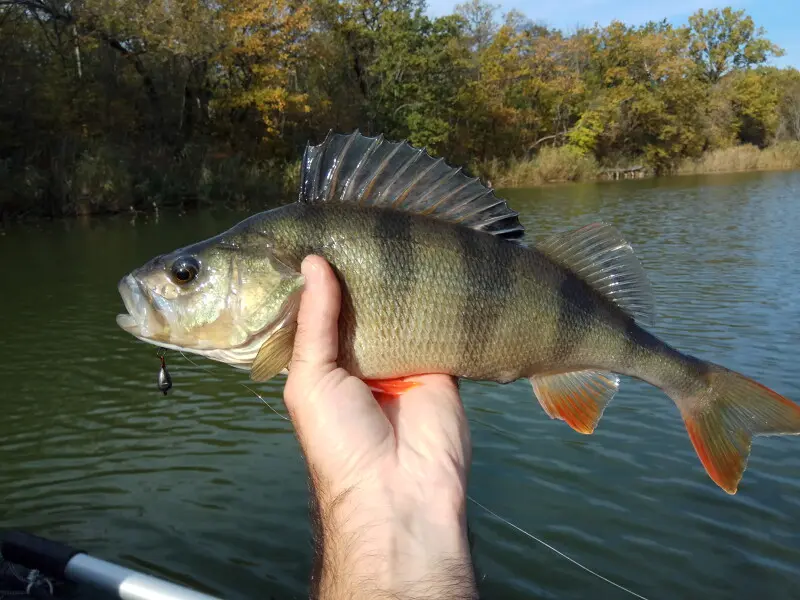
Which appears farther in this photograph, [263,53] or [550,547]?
[263,53]

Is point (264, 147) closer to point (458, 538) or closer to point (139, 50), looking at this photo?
point (139, 50)

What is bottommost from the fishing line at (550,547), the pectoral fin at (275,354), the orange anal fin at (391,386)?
the fishing line at (550,547)

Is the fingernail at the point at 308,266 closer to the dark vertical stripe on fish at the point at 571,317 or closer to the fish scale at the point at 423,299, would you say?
the fish scale at the point at 423,299

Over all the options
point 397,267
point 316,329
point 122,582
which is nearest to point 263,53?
point 122,582

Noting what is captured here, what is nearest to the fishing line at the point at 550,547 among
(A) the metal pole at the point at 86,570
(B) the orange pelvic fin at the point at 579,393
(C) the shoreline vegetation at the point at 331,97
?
(B) the orange pelvic fin at the point at 579,393

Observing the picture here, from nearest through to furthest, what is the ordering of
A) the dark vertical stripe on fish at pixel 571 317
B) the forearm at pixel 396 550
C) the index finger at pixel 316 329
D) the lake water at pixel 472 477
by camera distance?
the forearm at pixel 396 550
the index finger at pixel 316 329
the dark vertical stripe on fish at pixel 571 317
the lake water at pixel 472 477

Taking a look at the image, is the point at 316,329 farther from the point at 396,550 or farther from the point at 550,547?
the point at 550,547
